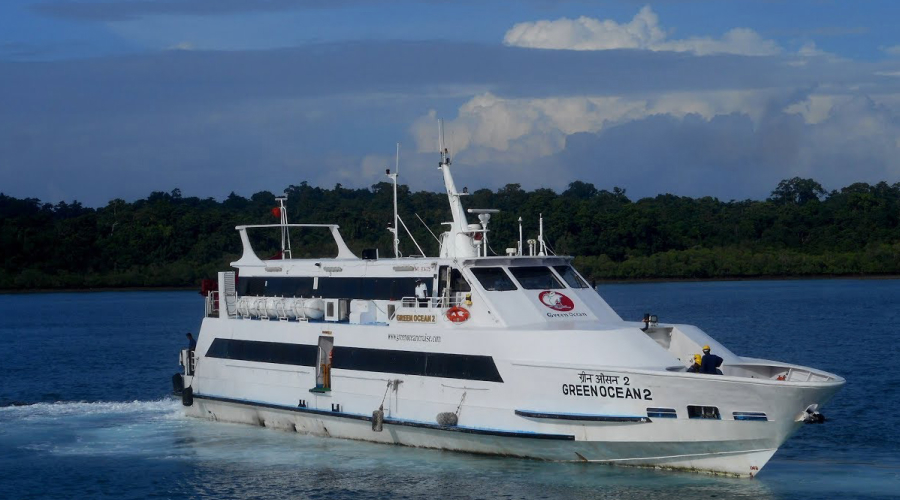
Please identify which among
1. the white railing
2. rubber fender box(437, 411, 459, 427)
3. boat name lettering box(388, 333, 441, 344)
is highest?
the white railing

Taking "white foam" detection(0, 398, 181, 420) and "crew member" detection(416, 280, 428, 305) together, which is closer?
"crew member" detection(416, 280, 428, 305)

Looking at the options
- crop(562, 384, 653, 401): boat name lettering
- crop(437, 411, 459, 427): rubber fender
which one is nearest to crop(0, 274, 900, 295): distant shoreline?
crop(437, 411, 459, 427): rubber fender

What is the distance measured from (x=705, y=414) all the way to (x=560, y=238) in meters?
61.3

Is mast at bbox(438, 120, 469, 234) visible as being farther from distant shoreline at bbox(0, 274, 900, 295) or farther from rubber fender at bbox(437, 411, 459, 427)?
distant shoreline at bbox(0, 274, 900, 295)

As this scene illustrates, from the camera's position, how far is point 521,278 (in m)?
20.4

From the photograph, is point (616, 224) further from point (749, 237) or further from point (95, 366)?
point (95, 366)

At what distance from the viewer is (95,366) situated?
36875 mm

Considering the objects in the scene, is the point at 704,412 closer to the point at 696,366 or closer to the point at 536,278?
the point at 696,366

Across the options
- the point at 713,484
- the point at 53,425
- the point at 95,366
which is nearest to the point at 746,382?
the point at 713,484

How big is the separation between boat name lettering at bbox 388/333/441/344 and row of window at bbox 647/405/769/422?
4.16 meters

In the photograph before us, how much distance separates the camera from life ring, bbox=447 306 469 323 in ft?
64.8

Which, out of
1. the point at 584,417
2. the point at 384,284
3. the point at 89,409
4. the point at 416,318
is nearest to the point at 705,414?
the point at 584,417

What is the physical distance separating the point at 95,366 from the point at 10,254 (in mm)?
54079

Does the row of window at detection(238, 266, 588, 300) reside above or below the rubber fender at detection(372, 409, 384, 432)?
above
